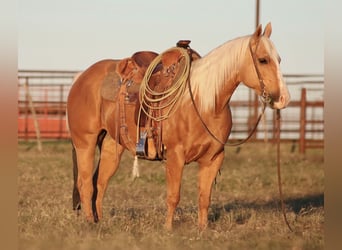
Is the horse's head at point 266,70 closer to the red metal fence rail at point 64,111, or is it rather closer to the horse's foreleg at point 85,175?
the horse's foreleg at point 85,175

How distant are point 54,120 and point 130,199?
36.3 ft

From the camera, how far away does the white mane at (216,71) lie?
6.03 m

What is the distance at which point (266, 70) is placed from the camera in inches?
227

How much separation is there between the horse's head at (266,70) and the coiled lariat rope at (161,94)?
2.15ft

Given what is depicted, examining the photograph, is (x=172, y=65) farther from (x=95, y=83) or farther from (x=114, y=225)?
(x=114, y=225)

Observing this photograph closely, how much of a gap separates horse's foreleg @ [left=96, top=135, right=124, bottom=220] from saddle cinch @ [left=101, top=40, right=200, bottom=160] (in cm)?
40

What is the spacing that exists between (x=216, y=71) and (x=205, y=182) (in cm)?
107

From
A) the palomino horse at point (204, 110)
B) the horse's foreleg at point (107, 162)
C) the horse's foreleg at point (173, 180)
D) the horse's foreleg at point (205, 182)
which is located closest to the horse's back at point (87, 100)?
the palomino horse at point (204, 110)

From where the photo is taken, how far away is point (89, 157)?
7.13m

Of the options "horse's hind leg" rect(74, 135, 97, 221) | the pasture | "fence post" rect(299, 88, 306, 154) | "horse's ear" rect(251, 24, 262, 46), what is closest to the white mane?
"horse's ear" rect(251, 24, 262, 46)

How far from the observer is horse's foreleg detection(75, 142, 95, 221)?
6.99m

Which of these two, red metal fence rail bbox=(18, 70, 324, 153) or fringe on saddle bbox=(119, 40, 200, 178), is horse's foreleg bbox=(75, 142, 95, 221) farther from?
red metal fence rail bbox=(18, 70, 324, 153)

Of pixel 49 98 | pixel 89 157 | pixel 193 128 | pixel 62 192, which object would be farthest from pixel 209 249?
pixel 49 98

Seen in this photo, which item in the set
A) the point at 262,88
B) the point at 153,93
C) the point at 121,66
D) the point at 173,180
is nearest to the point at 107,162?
the point at 121,66
